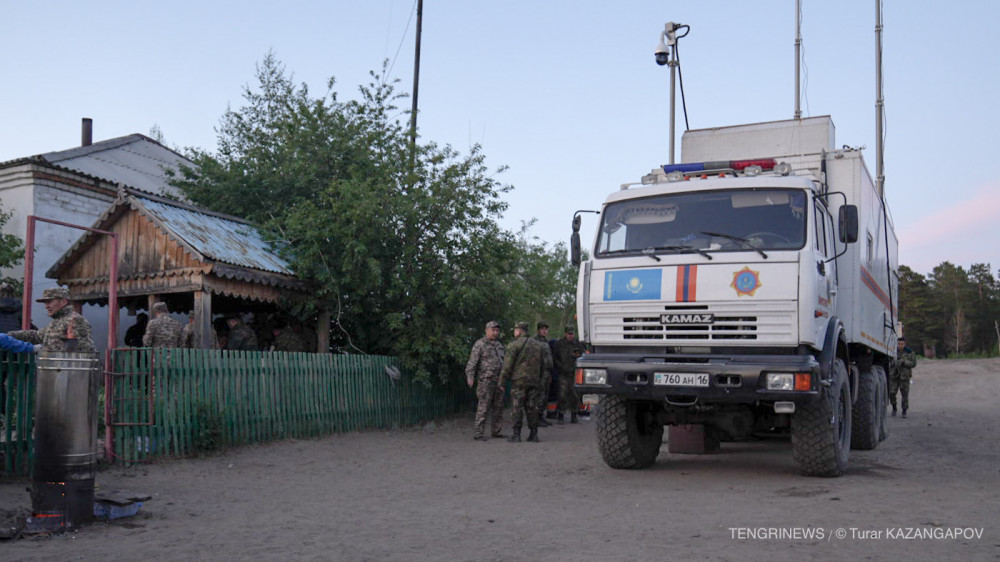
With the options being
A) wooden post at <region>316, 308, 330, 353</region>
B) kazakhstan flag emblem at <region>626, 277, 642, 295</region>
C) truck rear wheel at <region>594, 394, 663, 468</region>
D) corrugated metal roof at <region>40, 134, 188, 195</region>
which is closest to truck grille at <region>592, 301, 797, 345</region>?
kazakhstan flag emblem at <region>626, 277, 642, 295</region>

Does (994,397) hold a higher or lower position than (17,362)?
lower

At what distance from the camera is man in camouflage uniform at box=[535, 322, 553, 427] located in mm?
13102

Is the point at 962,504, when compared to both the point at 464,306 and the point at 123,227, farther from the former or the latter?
the point at 123,227

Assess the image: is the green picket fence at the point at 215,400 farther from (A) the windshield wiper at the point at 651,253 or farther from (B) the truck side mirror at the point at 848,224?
(B) the truck side mirror at the point at 848,224

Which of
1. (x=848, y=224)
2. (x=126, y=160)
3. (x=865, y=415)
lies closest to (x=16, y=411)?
(x=848, y=224)

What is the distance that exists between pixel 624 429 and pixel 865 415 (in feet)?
14.3

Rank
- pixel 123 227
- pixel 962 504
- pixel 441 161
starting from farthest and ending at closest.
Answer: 1. pixel 441 161
2. pixel 123 227
3. pixel 962 504

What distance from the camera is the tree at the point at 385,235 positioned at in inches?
564

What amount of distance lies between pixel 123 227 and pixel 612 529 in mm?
10319

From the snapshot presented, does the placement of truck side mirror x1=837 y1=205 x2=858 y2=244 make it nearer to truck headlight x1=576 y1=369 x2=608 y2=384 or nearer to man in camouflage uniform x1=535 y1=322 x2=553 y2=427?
truck headlight x1=576 y1=369 x2=608 y2=384

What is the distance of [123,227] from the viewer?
13.2 m

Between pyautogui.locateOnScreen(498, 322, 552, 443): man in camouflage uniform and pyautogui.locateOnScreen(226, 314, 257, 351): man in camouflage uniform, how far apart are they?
14.2 ft

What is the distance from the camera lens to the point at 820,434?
318 inches

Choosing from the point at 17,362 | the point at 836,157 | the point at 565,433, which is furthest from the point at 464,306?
the point at 17,362
